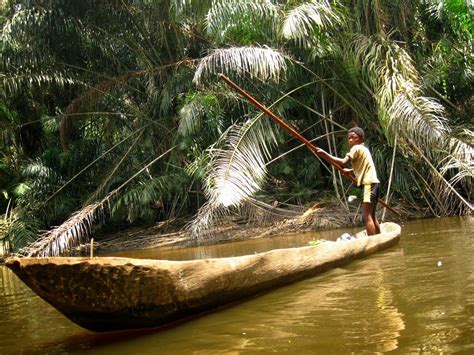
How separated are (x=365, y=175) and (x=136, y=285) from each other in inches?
158

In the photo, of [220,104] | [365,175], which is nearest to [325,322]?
[365,175]

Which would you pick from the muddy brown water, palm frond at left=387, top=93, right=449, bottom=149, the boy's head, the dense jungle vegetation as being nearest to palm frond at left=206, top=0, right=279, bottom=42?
the dense jungle vegetation

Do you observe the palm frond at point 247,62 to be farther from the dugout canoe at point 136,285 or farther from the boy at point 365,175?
the dugout canoe at point 136,285

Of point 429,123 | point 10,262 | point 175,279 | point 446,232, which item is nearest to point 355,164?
point 446,232

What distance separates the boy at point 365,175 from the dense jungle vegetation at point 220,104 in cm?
210

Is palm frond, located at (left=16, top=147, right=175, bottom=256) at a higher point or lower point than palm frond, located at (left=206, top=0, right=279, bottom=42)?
lower

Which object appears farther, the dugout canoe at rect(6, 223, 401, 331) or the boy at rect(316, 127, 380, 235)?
the boy at rect(316, 127, 380, 235)

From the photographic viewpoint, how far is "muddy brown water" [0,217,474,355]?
249 centimetres

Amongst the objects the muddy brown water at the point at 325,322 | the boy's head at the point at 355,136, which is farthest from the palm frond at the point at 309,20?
the muddy brown water at the point at 325,322

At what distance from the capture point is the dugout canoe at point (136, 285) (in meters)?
2.61

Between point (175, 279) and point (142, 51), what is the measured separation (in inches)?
418

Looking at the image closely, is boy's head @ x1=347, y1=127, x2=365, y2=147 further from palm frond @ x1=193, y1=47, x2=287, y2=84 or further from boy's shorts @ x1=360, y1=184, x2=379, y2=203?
palm frond @ x1=193, y1=47, x2=287, y2=84

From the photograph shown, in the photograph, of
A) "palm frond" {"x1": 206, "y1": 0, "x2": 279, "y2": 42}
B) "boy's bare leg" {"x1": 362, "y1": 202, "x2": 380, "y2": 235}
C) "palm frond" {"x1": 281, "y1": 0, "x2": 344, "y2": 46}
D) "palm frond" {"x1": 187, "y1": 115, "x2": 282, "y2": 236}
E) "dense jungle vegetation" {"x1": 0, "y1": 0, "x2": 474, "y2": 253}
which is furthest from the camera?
"palm frond" {"x1": 206, "y1": 0, "x2": 279, "y2": 42}

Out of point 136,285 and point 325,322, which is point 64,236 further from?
point 325,322
